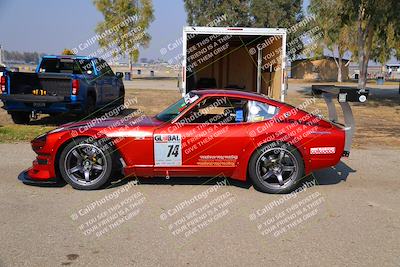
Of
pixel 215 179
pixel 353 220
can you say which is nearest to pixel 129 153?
pixel 215 179

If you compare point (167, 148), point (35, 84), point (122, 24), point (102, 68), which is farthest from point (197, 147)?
point (122, 24)

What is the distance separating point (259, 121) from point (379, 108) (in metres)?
14.0

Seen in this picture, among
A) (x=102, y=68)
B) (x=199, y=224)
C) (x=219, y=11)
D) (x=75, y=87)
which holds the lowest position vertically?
(x=199, y=224)

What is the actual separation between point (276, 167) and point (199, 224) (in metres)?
1.51

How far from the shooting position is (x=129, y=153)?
5.29 m

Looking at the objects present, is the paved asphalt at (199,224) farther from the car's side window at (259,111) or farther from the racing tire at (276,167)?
the car's side window at (259,111)

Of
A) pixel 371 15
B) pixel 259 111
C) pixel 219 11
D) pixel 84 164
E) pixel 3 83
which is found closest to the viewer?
pixel 84 164

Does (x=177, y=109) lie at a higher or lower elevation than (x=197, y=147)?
higher

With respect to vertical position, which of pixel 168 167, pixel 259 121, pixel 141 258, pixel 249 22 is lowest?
pixel 141 258

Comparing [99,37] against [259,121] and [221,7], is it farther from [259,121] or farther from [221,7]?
[259,121]

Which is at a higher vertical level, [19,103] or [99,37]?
[99,37]

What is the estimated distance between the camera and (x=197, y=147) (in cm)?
529

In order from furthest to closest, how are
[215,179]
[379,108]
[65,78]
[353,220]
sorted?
1. [379,108]
2. [65,78]
3. [215,179]
4. [353,220]

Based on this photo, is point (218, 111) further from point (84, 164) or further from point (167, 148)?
point (84, 164)
